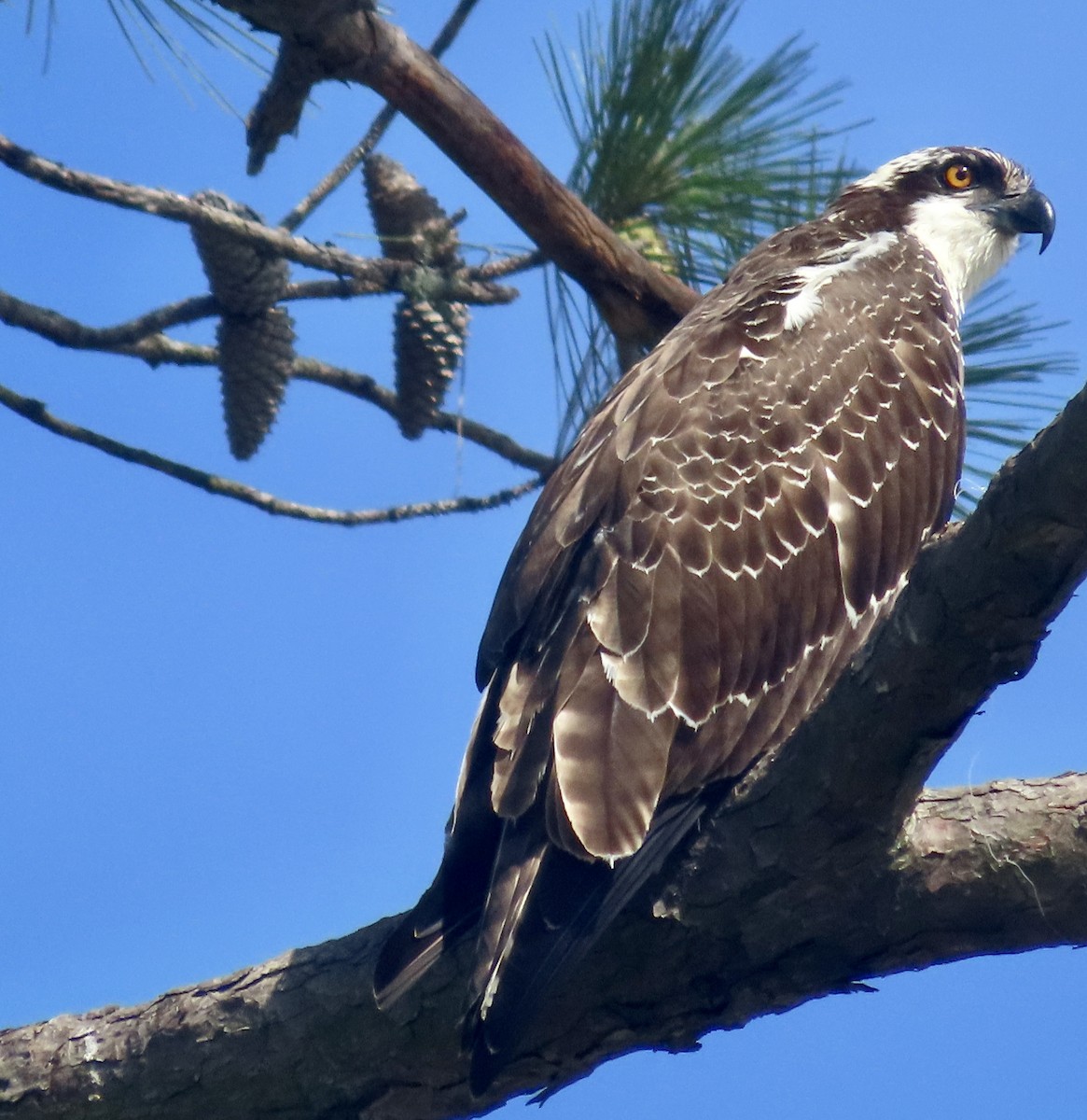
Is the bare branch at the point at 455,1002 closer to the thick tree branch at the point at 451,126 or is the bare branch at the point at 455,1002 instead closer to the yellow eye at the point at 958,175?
the thick tree branch at the point at 451,126

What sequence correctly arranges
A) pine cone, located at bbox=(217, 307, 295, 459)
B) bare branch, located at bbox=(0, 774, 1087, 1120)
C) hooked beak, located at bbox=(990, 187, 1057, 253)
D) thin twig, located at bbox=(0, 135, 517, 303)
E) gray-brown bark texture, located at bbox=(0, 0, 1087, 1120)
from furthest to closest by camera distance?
hooked beak, located at bbox=(990, 187, 1057, 253)
pine cone, located at bbox=(217, 307, 295, 459)
thin twig, located at bbox=(0, 135, 517, 303)
bare branch, located at bbox=(0, 774, 1087, 1120)
gray-brown bark texture, located at bbox=(0, 0, 1087, 1120)

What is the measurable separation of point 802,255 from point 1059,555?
94.7 inches

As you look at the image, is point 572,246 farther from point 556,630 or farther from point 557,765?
point 557,765

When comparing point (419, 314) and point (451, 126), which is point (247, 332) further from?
point (451, 126)

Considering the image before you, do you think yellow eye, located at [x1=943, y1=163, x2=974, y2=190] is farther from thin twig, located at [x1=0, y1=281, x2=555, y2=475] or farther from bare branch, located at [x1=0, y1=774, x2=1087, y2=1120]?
bare branch, located at [x1=0, y1=774, x2=1087, y2=1120]

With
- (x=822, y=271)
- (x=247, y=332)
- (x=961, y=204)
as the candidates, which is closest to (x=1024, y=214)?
(x=961, y=204)

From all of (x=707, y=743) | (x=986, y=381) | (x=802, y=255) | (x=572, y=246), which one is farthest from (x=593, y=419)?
(x=986, y=381)

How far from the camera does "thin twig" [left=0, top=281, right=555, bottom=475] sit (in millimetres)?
4602

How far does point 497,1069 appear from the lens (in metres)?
3.34

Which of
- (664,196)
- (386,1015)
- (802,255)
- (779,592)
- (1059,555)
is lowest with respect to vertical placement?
(386,1015)

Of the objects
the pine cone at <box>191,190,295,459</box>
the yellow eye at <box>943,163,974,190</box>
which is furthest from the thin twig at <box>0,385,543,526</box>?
the yellow eye at <box>943,163,974,190</box>

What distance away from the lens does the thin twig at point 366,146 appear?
5062mm

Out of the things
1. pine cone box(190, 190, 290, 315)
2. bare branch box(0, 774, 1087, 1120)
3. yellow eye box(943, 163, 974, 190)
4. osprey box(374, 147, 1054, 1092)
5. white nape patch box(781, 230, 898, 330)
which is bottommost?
bare branch box(0, 774, 1087, 1120)

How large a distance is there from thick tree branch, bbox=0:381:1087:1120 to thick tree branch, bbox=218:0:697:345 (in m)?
2.01
